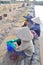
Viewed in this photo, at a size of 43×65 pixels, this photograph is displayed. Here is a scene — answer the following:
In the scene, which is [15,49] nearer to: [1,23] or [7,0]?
[1,23]

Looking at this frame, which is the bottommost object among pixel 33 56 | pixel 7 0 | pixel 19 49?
pixel 7 0

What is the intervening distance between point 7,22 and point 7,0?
11.1ft

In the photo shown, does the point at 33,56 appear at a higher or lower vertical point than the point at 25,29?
lower

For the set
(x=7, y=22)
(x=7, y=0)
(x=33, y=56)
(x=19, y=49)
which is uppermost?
(x=19, y=49)

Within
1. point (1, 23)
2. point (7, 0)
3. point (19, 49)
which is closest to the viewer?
point (19, 49)

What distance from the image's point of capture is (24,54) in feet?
3.34

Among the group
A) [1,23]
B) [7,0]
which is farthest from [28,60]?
[7,0]

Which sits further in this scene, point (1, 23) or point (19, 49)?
Result: point (1, 23)

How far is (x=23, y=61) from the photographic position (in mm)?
1004

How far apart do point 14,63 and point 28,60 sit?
10cm


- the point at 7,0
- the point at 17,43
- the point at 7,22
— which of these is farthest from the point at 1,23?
the point at 7,0

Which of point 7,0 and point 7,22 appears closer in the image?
point 7,22

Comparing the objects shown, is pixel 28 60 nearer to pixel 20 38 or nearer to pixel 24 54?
pixel 24 54

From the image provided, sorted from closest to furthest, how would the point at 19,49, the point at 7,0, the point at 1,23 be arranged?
the point at 19,49
the point at 1,23
the point at 7,0
